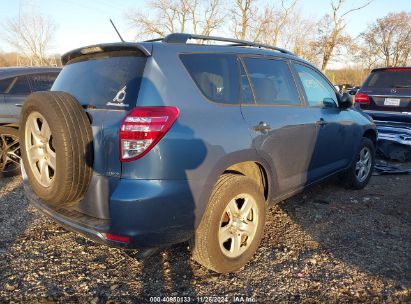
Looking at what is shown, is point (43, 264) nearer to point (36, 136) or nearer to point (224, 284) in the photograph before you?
point (36, 136)

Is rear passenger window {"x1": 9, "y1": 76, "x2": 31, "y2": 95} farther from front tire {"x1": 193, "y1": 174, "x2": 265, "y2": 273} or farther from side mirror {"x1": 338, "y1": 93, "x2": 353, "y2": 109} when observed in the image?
side mirror {"x1": 338, "y1": 93, "x2": 353, "y2": 109}

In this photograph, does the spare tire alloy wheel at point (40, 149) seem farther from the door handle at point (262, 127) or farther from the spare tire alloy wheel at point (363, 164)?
the spare tire alloy wheel at point (363, 164)

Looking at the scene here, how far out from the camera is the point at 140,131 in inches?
85.5

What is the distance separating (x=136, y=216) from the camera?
221cm

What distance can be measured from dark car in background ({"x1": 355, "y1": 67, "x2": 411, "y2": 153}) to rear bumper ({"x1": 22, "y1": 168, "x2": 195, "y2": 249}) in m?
5.47

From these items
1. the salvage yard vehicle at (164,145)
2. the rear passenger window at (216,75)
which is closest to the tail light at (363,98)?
the salvage yard vehicle at (164,145)

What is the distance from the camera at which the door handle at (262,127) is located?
9.32 ft

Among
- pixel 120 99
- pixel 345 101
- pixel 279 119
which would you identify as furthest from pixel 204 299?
pixel 345 101

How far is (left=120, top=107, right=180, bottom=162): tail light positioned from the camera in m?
2.17

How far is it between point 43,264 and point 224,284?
154 centimetres

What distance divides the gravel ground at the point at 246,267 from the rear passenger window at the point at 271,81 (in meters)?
1.36

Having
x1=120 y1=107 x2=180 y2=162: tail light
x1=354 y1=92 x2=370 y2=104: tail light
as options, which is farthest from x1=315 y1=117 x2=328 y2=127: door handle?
x1=354 y1=92 x2=370 y2=104: tail light

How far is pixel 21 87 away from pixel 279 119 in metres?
4.36

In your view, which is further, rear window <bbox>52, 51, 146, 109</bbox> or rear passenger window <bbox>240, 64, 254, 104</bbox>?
rear passenger window <bbox>240, 64, 254, 104</bbox>
